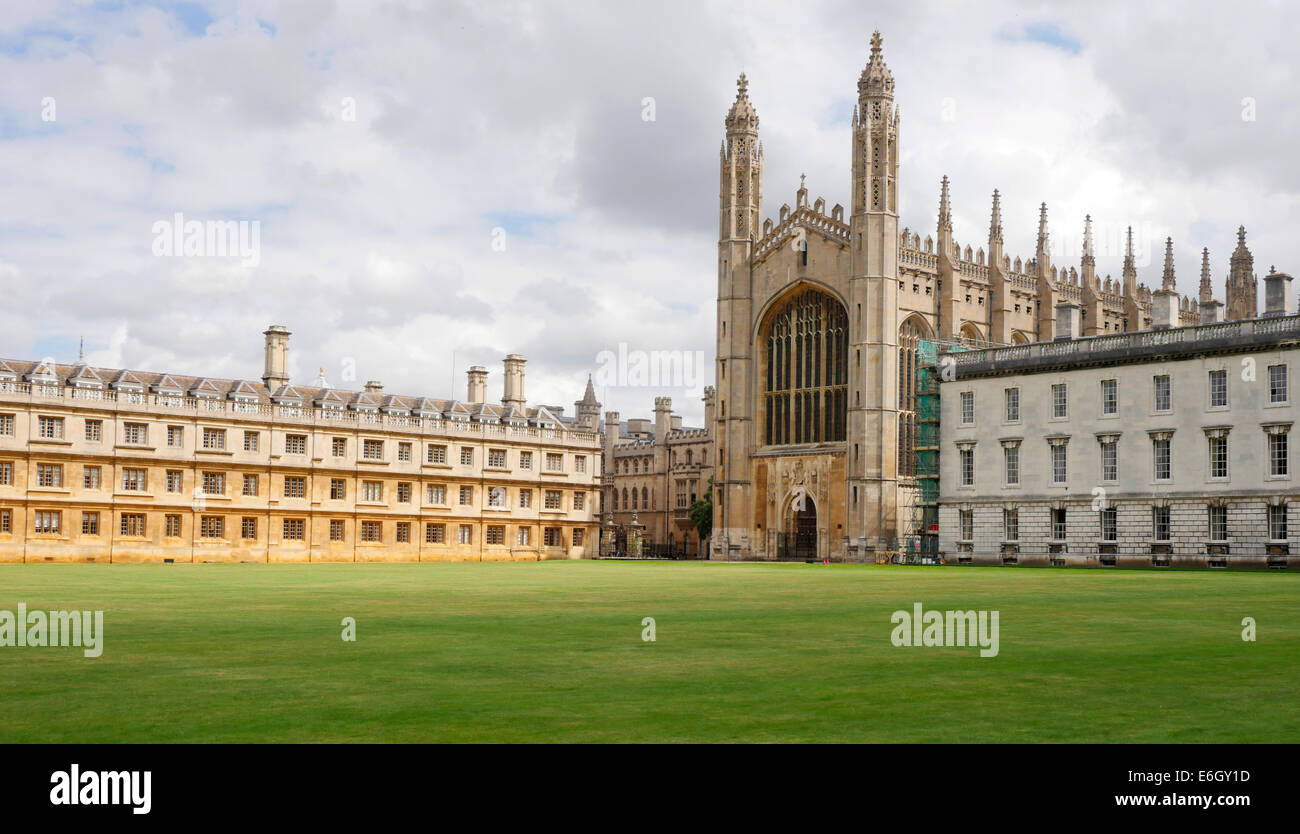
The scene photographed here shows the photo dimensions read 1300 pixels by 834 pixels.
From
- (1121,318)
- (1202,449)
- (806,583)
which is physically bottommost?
(806,583)

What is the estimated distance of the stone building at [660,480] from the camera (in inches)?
4348

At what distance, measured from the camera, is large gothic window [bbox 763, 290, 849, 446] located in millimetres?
80688

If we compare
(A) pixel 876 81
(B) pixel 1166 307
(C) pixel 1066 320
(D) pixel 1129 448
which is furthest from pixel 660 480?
(D) pixel 1129 448

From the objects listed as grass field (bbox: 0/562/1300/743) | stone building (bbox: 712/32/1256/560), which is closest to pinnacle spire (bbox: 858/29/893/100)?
stone building (bbox: 712/32/1256/560)

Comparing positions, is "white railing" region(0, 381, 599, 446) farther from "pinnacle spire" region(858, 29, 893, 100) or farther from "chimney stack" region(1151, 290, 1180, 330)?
"chimney stack" region(1151, 290, 1180, 330)

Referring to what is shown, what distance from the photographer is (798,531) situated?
82.8m

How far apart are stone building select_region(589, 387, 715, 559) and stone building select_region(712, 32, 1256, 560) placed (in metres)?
23.0

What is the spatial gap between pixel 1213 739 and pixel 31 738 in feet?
27.3

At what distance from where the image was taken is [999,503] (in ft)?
203

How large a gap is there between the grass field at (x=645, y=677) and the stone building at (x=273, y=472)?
41.5 meters

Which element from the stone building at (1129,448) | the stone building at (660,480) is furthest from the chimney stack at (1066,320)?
the stone building at (660,480)
